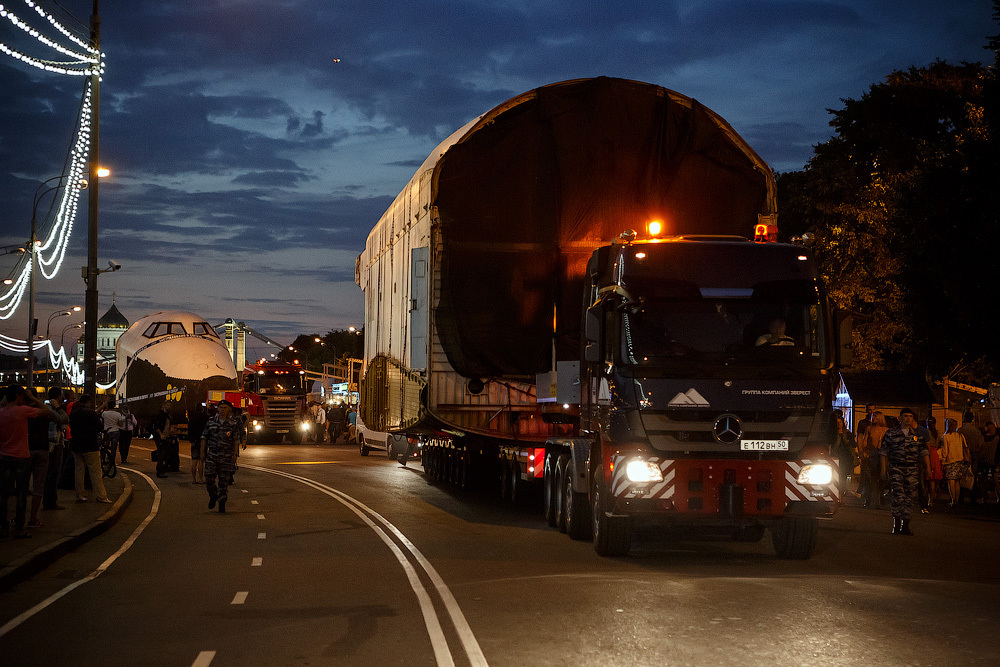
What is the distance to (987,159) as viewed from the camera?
22.5m

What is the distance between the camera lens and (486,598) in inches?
387

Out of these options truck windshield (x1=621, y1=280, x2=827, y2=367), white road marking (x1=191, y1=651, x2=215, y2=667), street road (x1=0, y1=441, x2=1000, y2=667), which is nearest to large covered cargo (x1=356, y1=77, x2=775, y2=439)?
street road (x1=0, y1=441, x2=1000, y2=667)

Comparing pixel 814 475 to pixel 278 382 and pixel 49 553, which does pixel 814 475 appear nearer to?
pixel 49 553

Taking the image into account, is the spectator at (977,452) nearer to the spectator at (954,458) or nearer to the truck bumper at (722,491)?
the spectator at (954,458)

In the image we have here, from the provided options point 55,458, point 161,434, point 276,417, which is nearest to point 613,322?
point 55,458

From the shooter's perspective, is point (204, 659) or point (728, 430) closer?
point (204, 659)

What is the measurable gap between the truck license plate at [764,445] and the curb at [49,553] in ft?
24.1

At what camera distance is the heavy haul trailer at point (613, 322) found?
39.8ft

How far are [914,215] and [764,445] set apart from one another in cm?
1366

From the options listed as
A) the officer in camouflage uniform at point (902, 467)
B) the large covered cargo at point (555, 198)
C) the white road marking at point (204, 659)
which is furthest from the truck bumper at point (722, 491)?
the white road marking at point (204, 659)

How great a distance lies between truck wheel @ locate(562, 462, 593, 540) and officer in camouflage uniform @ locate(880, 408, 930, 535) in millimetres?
4487

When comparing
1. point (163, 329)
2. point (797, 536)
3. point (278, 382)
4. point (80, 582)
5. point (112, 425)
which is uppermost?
point (163, 329)

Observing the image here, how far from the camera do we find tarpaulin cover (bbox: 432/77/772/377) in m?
16.3

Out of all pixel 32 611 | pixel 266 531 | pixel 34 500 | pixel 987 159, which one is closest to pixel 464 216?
pixel 266 531
